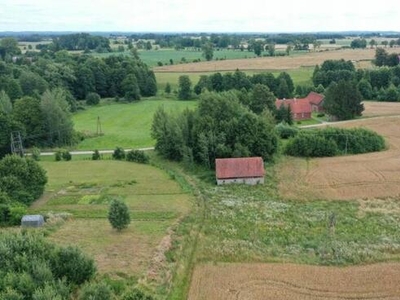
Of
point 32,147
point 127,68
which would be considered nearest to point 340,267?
point 32,147

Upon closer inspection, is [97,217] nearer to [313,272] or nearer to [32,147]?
[313,272]

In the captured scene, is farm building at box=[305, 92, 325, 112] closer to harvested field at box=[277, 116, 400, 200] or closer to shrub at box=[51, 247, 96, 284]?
harvested field at box=[277, 116, 400, 200]

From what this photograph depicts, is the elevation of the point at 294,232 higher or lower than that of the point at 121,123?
higher

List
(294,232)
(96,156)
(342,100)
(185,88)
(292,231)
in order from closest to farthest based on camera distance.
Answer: (294,232) < (292,231) < (96,156) < (342,100) < (185,88)

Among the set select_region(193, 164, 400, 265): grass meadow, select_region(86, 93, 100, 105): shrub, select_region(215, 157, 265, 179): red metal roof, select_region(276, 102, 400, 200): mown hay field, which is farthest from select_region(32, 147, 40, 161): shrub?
select_region(86, 93, 100, 105): shrub

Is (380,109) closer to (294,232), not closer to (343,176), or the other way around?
(343,176)

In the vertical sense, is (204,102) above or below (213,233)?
above

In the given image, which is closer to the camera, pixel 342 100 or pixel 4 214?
pixel 4 214

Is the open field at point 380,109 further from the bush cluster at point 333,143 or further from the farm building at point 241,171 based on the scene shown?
the farm building at point 241,171

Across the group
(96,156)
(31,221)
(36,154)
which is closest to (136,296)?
(31,221)
